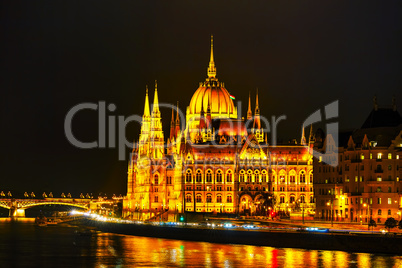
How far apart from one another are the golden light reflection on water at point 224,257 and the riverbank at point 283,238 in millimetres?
1505

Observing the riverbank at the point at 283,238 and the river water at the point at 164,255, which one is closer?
the river water at the point at 164,255

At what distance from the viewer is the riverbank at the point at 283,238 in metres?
120

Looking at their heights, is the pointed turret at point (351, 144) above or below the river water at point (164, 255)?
above

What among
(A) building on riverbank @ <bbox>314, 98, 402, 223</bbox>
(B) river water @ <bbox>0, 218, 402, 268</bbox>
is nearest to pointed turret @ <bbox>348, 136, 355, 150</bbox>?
(A) building on riverbank @ <bbox>314, 98, 402, 223</bbox>

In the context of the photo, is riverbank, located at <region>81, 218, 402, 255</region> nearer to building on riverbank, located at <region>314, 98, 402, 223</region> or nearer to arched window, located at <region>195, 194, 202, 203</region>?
building on riverbank, located at <region>314, 98, 402, 223</region>

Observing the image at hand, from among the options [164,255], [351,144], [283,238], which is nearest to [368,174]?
[351,144]

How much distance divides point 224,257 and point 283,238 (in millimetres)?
13142

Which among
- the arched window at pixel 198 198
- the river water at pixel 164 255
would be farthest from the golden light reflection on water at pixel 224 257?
the arched window at pixel 198 198

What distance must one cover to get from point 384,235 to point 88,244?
51984 millimetres

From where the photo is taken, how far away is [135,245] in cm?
14675

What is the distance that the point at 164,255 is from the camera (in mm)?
128125

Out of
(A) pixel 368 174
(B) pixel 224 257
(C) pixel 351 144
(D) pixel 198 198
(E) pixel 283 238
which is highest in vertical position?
(C) pixel 351 144

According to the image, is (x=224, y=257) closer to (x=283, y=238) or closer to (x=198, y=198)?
(x=283, y=238)

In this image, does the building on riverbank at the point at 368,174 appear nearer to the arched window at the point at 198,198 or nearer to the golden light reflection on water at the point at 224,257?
the golden light reflection on water at the point at 224,257
